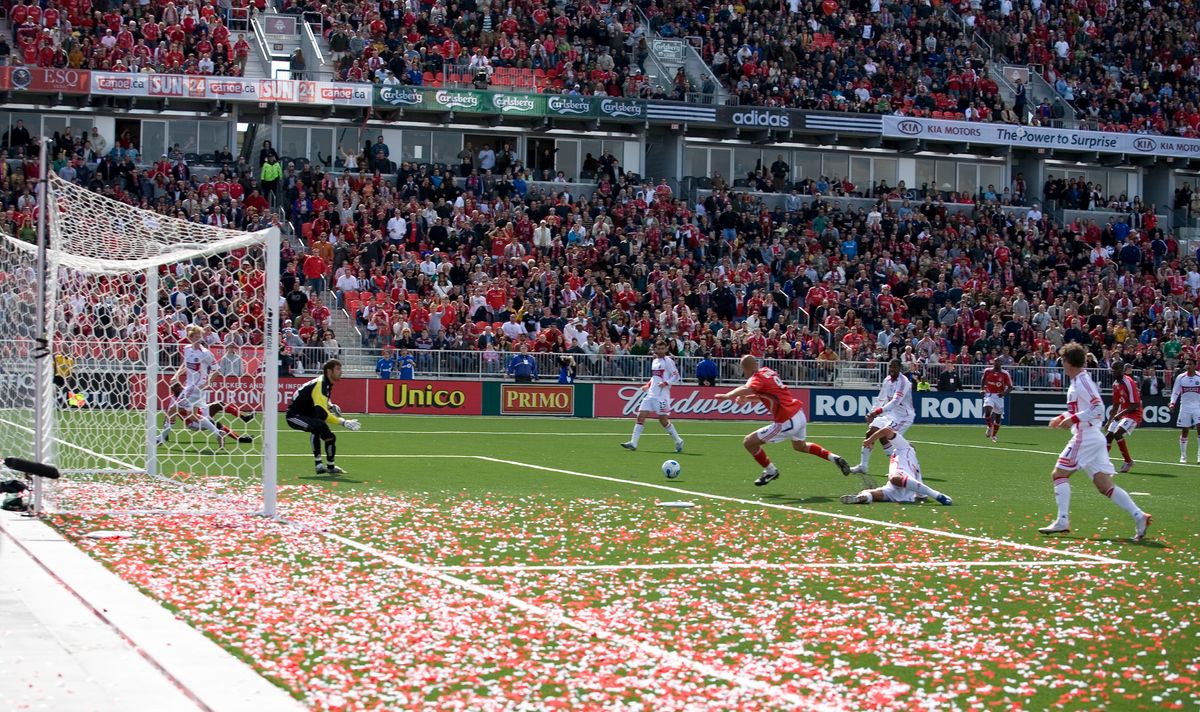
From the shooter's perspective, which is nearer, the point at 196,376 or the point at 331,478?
the point at 331,478

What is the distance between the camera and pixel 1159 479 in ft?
79.7

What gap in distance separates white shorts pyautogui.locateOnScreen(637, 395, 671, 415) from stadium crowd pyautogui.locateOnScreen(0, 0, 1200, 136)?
2219cm

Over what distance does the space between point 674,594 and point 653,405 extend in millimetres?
16729

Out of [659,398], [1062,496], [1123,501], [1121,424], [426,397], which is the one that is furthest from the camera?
[426,397]

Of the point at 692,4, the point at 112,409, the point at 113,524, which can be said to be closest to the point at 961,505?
the point at 113,524

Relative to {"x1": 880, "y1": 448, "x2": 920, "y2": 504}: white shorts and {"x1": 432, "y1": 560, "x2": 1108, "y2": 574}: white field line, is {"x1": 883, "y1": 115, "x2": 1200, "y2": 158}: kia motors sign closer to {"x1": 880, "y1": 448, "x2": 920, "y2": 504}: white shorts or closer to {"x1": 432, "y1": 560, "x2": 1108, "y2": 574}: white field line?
{"x1": 880, "y1": 448, "x2": 920, "y2": 504}: white shorts

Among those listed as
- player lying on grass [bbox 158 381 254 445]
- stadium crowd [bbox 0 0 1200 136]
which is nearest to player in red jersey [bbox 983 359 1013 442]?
player lying on grass [bbox 158 381 254 445]

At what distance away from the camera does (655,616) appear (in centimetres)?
967

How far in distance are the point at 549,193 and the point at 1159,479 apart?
27.1 meters

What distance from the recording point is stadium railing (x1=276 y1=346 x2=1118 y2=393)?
37.2 metres

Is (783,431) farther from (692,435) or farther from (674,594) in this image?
(692,435)

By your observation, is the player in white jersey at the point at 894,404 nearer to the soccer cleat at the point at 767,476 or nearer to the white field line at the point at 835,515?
the soccer cleat at the point at 767,476

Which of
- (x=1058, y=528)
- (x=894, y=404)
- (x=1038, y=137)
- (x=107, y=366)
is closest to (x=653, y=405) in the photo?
(x=894, y=404)

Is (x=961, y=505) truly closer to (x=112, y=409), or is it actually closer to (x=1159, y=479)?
(x=1159, y=479)
